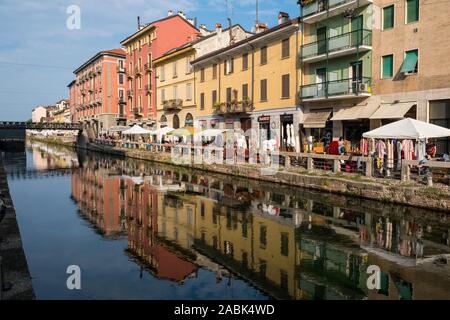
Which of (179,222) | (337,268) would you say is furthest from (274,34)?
(337,268)

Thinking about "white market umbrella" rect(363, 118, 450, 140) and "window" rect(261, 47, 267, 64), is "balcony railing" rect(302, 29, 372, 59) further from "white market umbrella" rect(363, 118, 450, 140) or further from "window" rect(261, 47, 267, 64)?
"white market umbrella" rect(363, 118, 450, 140)

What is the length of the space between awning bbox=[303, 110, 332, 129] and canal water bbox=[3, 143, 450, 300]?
773 cm

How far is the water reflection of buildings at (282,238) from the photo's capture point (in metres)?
7.70

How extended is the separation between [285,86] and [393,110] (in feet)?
29.1

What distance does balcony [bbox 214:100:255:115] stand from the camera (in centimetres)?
3050

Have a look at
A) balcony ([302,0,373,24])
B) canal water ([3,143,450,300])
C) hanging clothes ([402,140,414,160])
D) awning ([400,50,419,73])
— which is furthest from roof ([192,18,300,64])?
canal water ([3,143,450,300])

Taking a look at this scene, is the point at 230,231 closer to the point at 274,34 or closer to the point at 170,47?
the point at 274,34

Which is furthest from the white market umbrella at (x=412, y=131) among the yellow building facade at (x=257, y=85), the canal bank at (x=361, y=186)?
the yellow building facade at (x=257, y=85)

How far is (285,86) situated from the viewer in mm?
27328

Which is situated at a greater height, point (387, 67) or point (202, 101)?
point (387, 67)

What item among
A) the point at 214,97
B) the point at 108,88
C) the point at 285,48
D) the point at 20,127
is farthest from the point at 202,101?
the point at 20,127

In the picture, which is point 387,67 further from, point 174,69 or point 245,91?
point 174,69

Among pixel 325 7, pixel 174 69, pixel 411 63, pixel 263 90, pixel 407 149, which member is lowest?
pixel 407 149
